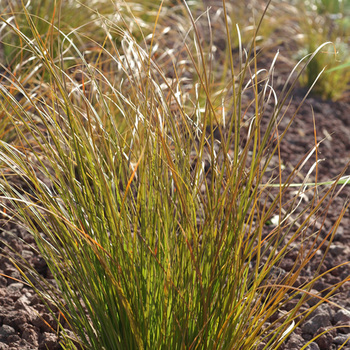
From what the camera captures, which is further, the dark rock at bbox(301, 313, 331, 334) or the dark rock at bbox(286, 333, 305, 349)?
the dark rock at bbox(301, 313, 331, 334)

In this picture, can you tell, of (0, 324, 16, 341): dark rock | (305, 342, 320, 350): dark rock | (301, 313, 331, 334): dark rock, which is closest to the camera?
(0, 324, 16, 341): dark rock

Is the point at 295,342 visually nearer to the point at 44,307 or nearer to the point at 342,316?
the point at 342,316

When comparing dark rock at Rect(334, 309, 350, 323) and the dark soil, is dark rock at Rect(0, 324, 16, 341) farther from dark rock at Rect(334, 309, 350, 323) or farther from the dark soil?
dark rock at Rect(334, 309, 350, 323)

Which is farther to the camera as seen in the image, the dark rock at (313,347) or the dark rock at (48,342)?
the dark rock at (313,347)

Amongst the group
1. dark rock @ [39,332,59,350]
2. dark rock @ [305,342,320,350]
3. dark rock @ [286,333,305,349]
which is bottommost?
dark rock @ [39,332,59,350]

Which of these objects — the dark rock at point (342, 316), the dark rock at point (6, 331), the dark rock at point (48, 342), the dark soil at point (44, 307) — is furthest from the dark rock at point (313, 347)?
the dark rock at point (6, 331)

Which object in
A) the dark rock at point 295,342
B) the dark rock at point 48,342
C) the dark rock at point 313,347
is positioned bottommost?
the dark rock at point 48,342

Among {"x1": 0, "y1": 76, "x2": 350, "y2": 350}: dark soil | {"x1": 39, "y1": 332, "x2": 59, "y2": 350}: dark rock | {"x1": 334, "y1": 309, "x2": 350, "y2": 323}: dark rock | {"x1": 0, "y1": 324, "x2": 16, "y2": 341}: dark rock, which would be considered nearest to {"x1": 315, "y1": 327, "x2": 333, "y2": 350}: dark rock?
{"x1": 0, "y1": 76, "x2": 350, "y2": 350}: dark soil

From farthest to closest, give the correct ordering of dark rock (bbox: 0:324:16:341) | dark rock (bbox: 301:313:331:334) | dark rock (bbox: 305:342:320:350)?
dark rock (bbox: 301:313:331:334) → dark rock (bbox: 305:342:320:350) → dark rock (bbox: 0:324:16:341)

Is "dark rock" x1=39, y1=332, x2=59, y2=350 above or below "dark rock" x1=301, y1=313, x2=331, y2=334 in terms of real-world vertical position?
below

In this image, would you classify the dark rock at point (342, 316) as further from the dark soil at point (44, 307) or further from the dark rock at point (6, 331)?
the dark rock at point (6, 331)

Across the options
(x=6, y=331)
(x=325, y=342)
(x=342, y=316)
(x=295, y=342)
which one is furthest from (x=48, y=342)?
(x=342, y=316)
